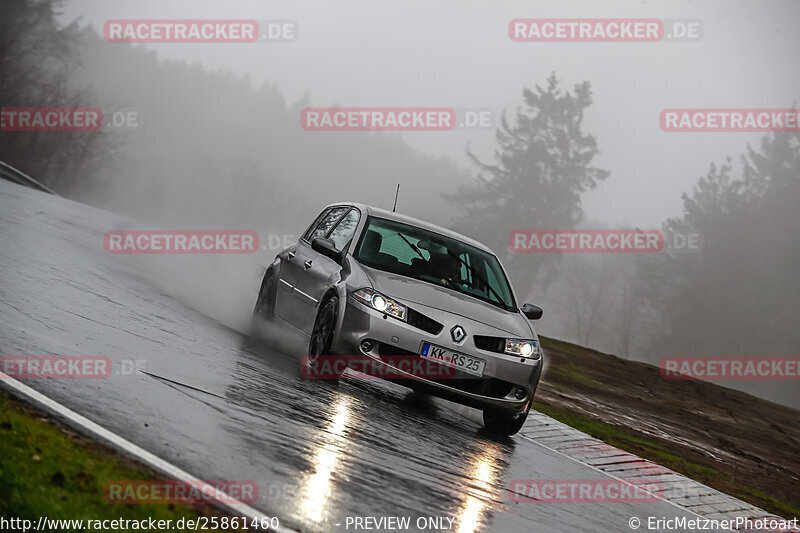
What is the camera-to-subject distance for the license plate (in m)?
8.43

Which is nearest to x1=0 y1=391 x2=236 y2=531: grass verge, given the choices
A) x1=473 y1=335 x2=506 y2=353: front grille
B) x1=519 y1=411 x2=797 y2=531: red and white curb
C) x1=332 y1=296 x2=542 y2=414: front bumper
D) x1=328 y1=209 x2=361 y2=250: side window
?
x1=332 y1=296 x2=542 y2=414: front bumper

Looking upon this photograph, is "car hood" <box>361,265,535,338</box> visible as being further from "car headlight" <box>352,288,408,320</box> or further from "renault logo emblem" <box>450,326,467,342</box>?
"renault logo emblem" <box>450,326,467,342</box>

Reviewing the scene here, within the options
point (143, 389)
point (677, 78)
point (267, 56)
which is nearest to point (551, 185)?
point (677, 78)

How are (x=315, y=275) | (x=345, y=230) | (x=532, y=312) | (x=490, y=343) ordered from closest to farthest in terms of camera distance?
(x=490, y=343) → (x=315, y=275) → (x=532, y=312) → (x=345, y=230)

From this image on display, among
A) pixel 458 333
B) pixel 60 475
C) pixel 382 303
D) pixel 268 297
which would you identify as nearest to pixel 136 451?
pixel 60 475

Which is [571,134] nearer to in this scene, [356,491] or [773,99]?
[773,99]

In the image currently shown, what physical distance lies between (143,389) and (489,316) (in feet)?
12.2

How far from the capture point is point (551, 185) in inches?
2896

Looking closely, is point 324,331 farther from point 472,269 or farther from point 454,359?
point 472,269

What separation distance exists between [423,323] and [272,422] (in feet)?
7.86

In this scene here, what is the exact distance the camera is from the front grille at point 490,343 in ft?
28.3

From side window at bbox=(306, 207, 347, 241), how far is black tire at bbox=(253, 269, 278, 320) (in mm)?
691

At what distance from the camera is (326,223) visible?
11344 mm

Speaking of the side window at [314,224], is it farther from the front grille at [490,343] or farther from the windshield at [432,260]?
the front grille at [490,343]
